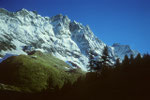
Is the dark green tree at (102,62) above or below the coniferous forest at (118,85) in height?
above

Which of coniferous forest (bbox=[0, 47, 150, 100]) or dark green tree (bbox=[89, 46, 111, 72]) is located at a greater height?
dark green tree (bbox=[89, 46, 111, 72])

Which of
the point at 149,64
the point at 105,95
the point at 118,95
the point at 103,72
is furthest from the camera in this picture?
the point at 103,72

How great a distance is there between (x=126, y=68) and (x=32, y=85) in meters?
58.0

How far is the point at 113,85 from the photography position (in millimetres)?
38406

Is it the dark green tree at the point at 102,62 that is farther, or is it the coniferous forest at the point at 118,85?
the dark green tree at the point at 102,62

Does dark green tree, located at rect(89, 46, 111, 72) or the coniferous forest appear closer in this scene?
the coniferous forest

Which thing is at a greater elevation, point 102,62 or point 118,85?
point 102,62

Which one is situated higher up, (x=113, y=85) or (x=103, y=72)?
(x=103, y=72)

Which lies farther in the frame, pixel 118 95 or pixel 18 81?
pixel 18 81

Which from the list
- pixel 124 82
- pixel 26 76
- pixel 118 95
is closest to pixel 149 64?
pixel 124 82

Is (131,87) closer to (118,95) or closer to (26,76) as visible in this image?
(118,95)

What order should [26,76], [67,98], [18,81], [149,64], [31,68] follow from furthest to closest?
[31,68] → [26,76] → [18,81] → [67,98] → [149,64]

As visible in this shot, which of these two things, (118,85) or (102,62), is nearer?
(118,85)

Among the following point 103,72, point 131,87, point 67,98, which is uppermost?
point 103,72
